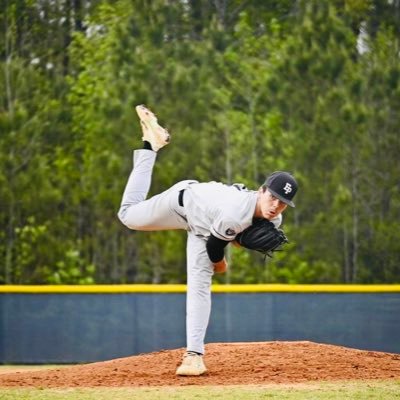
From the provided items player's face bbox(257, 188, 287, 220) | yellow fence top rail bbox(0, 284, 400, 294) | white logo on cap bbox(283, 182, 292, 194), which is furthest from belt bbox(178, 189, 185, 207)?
yellow fence top rail bbox(0, 284, 400, 294)

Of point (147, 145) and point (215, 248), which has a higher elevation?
point (147, 145)

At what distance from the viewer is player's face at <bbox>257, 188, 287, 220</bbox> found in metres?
5.79

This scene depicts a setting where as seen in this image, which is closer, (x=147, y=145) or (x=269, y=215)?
(x=269, y=215)

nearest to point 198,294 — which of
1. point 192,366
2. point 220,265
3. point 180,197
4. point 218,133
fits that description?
point 220,265

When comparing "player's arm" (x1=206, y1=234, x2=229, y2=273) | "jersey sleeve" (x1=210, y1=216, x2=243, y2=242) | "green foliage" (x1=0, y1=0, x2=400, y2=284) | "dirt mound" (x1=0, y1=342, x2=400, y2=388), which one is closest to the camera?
"jersey sleeve" (x1=210, y1=216, x2=243, y2=242)

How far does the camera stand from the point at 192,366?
19.9 ft

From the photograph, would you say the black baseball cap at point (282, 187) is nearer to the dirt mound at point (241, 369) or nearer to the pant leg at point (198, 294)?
the pant leg at point (198, 294)

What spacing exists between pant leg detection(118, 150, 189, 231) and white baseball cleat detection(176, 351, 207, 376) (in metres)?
0.75

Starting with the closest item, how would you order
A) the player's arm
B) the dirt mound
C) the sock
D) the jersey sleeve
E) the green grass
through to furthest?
1. the green grass
2. the jersey sleeve
3. the player's arm
4. the dirt mound
5. the sock

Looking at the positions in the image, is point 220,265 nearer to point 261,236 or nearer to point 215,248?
point 215,248

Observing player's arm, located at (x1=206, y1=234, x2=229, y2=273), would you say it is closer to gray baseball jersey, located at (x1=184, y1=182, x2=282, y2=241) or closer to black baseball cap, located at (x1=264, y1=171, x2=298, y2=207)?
gray baseball jersey, located at (x1=184, y1=182, x2=282, y2=241)

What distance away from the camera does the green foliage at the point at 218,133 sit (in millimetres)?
13141

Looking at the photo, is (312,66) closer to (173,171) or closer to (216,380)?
(173,171)

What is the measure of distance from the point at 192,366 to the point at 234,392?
58cm
